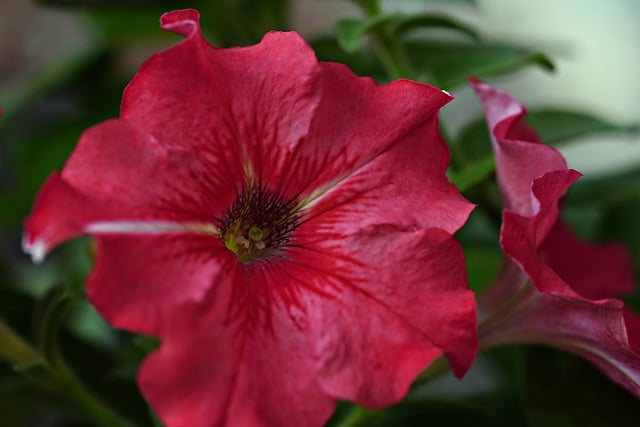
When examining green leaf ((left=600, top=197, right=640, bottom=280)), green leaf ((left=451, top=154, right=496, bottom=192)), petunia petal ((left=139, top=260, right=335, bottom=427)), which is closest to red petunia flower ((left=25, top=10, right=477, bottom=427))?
petunia petal ((left=139, top=260, right=335, bottom=427))

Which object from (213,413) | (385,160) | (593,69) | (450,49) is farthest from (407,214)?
(593,69)

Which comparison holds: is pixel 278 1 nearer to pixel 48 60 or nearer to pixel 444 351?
pixel 444 351

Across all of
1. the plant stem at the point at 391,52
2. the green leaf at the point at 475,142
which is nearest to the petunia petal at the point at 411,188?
the plant stem at the point at 391,52

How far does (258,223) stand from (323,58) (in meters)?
0.31

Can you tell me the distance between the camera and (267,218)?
1.45 ft

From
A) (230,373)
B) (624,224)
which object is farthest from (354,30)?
(624,224)

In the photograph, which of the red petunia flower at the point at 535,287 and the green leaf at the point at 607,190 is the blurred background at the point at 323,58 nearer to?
the green leaf at the point at 607,190

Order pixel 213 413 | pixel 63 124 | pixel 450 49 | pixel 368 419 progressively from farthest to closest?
pixel 63 124 → pixel 450 49 → pixel 368 419 → pixel 213 413

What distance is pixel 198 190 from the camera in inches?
15.3

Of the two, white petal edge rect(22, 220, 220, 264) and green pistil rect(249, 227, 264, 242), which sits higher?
white petal edge rect(22, 220, 220, 264)

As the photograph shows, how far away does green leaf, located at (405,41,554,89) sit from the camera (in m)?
0.58

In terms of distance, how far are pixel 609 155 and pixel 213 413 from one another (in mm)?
1346

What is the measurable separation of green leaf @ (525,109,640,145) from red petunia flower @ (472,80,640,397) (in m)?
0.15

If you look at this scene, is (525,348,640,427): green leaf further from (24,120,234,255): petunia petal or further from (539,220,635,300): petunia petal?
(24,120,234,255): petunia petal
